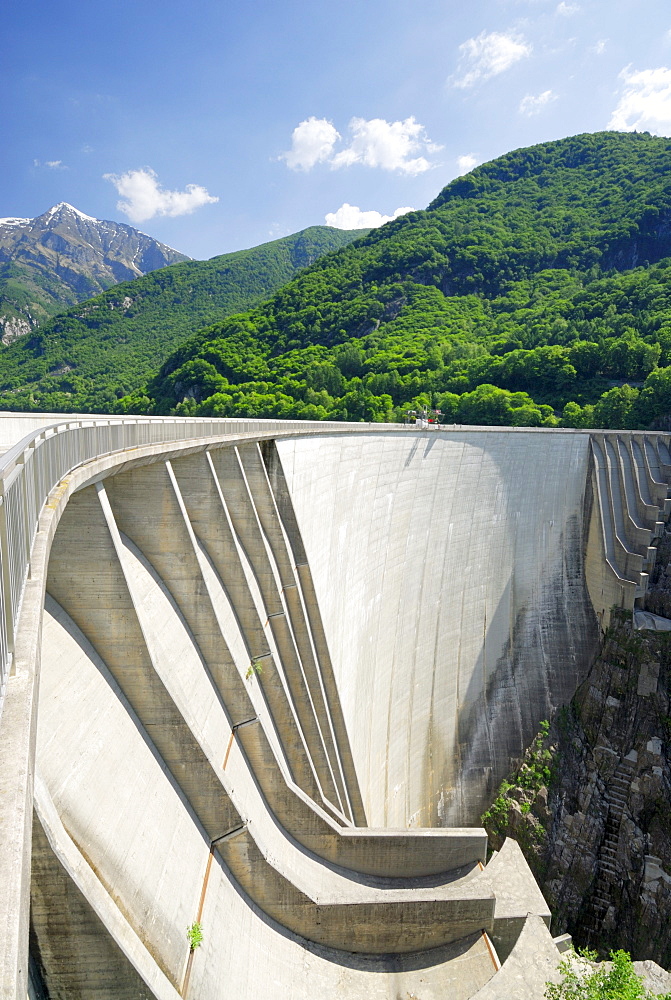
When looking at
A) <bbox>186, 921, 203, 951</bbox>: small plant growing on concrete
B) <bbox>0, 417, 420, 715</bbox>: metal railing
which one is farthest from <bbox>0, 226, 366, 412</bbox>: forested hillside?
<bbox>186, 921, 203, 951</bbox>: small plant growing on concrete

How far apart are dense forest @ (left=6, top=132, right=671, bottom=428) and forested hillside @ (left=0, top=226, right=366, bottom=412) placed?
156 centimetres

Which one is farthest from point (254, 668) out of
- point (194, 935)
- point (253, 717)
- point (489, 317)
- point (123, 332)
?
point (123, 332)

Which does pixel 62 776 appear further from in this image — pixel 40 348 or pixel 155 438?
pixel 40 348

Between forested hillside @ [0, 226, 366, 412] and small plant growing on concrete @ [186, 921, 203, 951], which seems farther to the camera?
forested hillside @ [0, 226, 366, 412]

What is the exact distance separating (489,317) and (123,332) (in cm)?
8460

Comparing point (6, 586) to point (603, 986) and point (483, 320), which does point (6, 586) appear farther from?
point (483, 320)

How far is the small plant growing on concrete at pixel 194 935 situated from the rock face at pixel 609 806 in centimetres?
1864

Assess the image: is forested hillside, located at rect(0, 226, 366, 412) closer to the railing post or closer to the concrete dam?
the concrete dam

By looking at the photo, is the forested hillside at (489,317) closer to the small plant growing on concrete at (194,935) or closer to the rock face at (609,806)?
the rock face at (609,806)

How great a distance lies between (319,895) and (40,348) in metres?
126

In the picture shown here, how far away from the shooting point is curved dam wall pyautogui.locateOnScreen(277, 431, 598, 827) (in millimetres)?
17047

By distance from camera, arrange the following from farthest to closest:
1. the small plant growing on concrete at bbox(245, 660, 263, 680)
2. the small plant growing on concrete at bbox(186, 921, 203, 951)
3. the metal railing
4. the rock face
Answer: the rock face < the small plant growing on concrete at bbox(245, 660, 263, 680) < the small plant growing on concrete at bbox(186, 921, 203, 951) < the metal railing

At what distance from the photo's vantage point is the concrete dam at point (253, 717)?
15.9 ft

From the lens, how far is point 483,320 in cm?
7150
